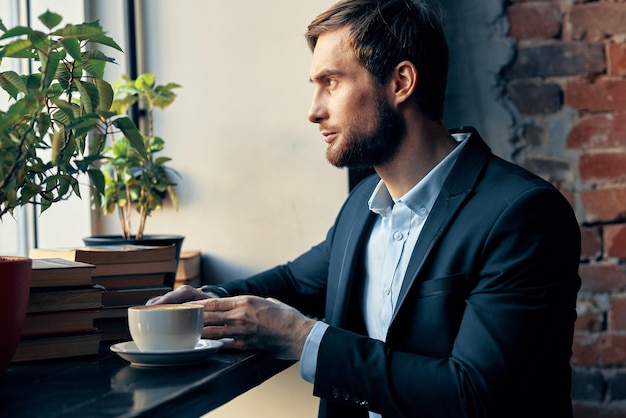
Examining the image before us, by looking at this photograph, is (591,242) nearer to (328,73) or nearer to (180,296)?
(328,73)

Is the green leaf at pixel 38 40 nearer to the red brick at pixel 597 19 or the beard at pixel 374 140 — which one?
the beard at pixel 374 140

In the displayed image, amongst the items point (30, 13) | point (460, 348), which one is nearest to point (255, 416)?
point (460, 348)

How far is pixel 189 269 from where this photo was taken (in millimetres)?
1772

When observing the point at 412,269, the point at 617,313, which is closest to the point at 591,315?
the point at 617,313

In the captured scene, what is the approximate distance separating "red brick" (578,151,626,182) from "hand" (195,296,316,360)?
1026mm

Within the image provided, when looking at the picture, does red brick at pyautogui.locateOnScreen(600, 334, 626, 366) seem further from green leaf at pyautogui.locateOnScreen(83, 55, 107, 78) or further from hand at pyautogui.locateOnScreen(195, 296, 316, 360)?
green leaf at pyautogui.locateOnScreen(83, 55, 107, 78)

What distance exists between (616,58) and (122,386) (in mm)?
1492

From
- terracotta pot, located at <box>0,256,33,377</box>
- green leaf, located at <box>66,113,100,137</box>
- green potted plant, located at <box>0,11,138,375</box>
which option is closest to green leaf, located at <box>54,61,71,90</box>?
green potted plant, located at <box>0,11,138,375</box>

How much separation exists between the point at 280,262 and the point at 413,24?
0.62 meters

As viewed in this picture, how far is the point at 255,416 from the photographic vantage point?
181 cm

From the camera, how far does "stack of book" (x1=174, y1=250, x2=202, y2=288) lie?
5.74 feet

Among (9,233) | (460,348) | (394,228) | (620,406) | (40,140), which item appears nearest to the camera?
(40,140)

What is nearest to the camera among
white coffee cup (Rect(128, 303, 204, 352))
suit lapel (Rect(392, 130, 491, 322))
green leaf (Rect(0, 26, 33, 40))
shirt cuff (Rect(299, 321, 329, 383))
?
green leaf (Rect(0, 26, 33, 40))

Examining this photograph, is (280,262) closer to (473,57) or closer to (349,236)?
(349,236)
